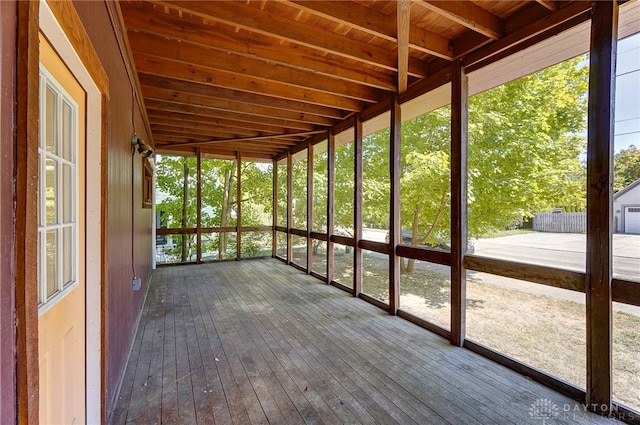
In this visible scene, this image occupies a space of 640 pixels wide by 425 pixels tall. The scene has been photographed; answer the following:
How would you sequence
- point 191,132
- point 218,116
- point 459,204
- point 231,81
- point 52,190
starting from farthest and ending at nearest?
point 191,132, point 218,116, point 231,81, point 459,204, point 52,190

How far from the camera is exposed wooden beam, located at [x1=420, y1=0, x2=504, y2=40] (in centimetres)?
223

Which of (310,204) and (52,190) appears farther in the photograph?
(310,204)

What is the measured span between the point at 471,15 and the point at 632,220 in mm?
1971

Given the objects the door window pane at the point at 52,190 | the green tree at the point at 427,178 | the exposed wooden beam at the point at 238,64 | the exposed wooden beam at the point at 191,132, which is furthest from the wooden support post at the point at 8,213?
the exposed wooden beam at the point at 191,132

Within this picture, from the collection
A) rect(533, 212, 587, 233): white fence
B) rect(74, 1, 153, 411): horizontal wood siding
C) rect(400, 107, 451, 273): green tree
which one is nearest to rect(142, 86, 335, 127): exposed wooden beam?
rect(74, 1, 153, 411): horizontal wood siding

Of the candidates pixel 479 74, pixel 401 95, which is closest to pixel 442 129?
pixel 401 95

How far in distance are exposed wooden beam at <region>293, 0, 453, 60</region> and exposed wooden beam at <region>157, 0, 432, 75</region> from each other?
0.36 metres

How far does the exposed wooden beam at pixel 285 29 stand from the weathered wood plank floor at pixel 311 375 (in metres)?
2.90

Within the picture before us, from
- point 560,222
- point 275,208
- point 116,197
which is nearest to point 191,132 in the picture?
point 275,208

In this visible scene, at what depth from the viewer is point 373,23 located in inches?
97.9

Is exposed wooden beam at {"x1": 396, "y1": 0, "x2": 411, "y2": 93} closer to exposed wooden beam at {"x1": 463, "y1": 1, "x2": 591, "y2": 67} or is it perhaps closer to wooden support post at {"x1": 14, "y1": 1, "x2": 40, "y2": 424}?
exposed wooden beam at {"x1": 463, "y1": 1, "x2": 591, "y2": 67}

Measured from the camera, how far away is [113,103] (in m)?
2.04

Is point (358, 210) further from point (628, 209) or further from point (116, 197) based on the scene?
point (116, 197)

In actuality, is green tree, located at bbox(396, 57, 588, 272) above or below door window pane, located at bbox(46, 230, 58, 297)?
above
